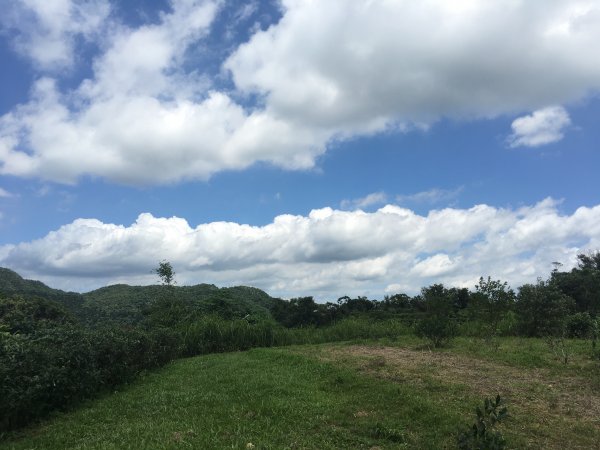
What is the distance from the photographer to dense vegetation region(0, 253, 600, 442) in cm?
816

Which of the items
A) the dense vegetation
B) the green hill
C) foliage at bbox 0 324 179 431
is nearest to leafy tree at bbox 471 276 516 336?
the dense vegetation

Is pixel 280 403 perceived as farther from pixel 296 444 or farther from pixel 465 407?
pixel 465 407

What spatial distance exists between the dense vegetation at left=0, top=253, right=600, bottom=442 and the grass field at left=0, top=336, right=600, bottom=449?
0.58 m

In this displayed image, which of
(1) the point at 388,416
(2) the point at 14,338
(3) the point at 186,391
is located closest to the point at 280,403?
(1) the point at 388,416

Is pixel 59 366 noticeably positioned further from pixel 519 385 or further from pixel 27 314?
pixel 519 385

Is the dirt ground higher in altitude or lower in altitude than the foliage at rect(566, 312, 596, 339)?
lower

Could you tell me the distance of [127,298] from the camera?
110ft

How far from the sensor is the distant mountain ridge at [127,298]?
23.4 meters

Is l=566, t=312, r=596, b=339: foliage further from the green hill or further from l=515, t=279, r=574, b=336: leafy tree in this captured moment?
the green hill

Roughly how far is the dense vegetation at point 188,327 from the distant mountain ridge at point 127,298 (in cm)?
16

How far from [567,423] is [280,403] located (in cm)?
434

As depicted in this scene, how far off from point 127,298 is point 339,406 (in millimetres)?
28376

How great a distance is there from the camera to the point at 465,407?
777cm

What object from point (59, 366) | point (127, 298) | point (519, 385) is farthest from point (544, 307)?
point (127, 298)
